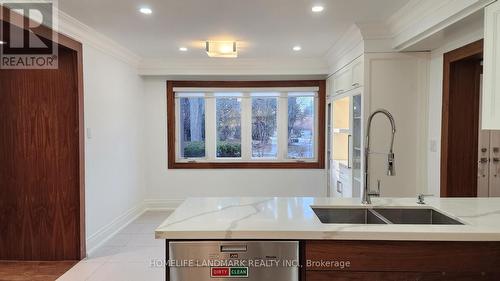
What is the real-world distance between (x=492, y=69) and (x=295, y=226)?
1.46m

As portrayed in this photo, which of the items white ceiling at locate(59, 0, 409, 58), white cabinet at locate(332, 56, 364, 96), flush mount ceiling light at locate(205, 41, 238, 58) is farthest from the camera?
flush mount ceiling light at locate(205, 41, 238, 58)

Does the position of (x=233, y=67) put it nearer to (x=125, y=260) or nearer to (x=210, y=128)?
(x=210, y=128)

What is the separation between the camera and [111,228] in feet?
13.7

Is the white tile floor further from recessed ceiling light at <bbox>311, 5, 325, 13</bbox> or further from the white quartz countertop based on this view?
recessed ceiling light at <bbox>311, 5, 325, 13</bbox>

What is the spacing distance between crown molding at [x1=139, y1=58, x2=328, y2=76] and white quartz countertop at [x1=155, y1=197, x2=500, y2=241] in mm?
3451

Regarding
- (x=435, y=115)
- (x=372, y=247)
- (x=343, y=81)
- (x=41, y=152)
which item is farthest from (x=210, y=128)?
(x=372, y=247)

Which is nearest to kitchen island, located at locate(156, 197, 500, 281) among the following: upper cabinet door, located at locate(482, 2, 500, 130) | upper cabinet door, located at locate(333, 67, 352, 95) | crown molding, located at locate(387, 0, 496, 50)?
upper cabinet door, located at locate(482, 2, 500, 130)

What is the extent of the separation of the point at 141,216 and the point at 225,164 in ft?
5.17

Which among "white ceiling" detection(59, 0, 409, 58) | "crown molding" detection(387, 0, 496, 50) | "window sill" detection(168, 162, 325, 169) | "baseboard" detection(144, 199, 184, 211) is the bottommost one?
"baseboard" detection(144, 199, 184, 211)

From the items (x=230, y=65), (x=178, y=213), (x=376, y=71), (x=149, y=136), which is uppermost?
(x=230, y=65)

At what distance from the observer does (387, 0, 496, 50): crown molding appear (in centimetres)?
226

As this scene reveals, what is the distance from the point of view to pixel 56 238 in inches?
134

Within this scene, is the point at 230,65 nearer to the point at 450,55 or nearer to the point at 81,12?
the point at 81,12

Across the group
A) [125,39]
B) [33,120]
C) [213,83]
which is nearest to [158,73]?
[213,83]
